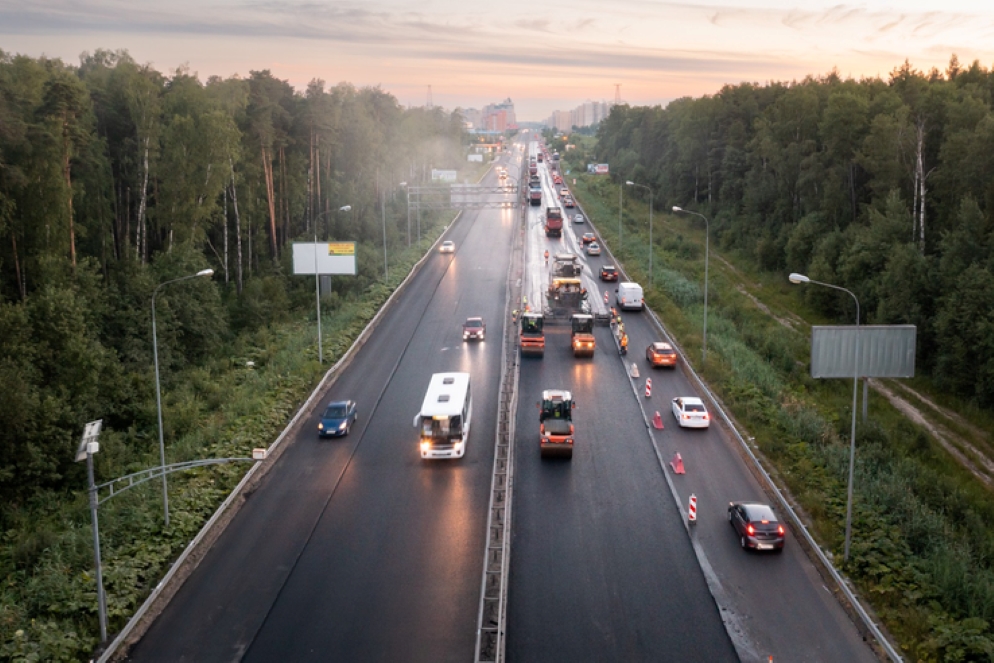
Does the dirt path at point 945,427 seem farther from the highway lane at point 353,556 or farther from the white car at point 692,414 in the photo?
the highway lane at point 353,556

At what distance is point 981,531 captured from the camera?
2817 centimetres

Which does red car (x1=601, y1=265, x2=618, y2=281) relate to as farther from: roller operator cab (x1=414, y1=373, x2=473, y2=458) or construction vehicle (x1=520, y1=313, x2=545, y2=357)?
roller operator cab (x1=414, y1=373, x2=473, y2=458)

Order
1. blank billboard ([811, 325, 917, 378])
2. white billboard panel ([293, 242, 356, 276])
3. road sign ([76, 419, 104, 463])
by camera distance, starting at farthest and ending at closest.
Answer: white billboard panel ([293, 242, 356, 276]) → blank billboard ([811, 325, 917, 378]) → road sign ([76, 419, 104, 463])

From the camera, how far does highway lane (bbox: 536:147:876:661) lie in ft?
64.8

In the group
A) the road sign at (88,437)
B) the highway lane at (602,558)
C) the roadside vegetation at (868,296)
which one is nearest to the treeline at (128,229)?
the road sign at (88,437)

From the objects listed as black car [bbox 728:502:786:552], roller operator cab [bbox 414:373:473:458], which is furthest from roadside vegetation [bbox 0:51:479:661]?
black car [bbox 728:502:786:552]

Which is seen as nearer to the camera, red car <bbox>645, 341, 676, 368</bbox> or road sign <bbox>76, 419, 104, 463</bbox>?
road sign <bbox>76, 419, 104, 463</bbox>

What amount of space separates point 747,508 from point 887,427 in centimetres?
1849

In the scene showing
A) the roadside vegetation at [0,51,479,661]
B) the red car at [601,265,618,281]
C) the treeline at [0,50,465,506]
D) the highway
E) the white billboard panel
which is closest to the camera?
the highway

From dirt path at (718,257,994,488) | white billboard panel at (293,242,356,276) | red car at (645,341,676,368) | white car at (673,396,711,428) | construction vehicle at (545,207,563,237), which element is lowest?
dirt path at (718,257,994,488)

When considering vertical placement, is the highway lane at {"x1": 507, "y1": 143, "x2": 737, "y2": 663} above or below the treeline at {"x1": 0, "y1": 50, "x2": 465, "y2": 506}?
below

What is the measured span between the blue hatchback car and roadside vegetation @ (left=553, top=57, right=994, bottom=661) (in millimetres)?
17224

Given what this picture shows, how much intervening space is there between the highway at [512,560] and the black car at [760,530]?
36 cm

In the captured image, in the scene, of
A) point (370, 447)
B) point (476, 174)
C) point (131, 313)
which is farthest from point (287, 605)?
point (476, 174)
